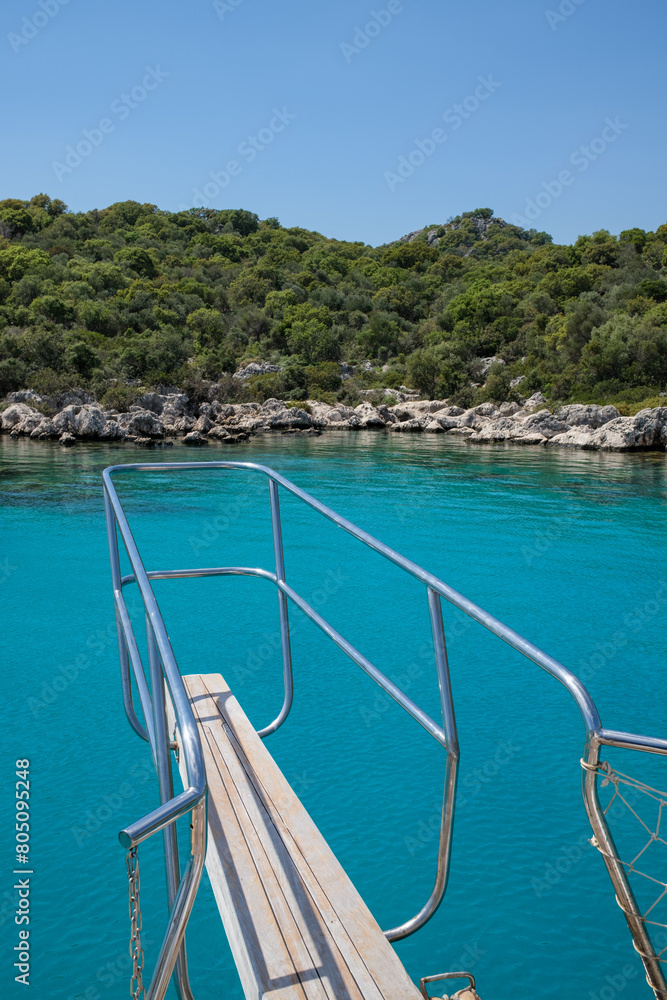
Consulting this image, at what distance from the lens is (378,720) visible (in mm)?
5359

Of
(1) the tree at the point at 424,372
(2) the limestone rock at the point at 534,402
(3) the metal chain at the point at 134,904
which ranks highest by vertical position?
(1) the tree at the point at 424,372

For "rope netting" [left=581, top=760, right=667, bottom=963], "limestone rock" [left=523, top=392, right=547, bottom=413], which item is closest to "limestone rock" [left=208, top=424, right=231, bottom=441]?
"limestone rock" [left=523, top=392, right=547, bottom=413]

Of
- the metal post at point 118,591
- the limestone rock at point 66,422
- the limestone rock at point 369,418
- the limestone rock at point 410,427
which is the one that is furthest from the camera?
the limestone rock at point 369,418

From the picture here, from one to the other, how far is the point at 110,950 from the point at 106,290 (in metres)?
54.4

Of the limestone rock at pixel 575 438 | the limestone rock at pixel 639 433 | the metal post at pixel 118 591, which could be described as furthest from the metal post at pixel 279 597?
the limestone rock at pixel 575 438

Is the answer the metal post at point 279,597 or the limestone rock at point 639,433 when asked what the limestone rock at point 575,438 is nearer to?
the limestone rock at point 639,433

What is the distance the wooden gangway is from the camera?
5.04ft

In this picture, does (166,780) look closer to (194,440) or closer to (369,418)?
(194,440)

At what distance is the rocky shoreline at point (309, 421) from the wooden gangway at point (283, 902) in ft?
86.9

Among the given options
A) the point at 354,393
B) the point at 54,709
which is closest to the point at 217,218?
the point at 354,393

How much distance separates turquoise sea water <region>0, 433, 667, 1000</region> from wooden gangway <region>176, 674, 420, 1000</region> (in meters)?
1.23

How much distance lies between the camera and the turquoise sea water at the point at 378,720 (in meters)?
3.24

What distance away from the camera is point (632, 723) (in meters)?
5.39

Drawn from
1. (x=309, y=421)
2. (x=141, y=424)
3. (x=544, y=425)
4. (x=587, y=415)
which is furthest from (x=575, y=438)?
(x=141, y=424)
